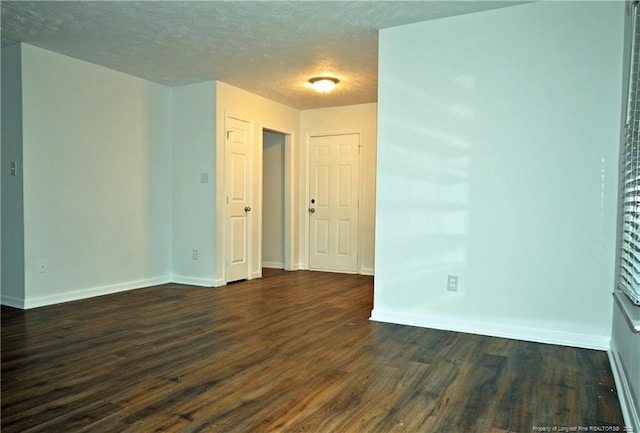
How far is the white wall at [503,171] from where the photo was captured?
120 inches

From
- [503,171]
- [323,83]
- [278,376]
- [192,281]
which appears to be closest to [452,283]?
[503,171]

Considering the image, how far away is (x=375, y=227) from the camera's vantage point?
3980mm

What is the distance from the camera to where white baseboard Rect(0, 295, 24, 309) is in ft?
13.4

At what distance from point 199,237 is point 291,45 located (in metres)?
2.54

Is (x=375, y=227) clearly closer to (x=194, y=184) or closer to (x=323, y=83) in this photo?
(x=323, y=83)

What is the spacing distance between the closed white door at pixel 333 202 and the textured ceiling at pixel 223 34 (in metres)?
1.52

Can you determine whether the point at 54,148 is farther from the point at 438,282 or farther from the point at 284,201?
the point at 438,282

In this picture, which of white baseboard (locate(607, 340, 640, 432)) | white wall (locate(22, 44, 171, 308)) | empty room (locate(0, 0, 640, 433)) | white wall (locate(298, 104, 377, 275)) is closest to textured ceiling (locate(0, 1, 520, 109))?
empty room (locate(0, 0, 640, 433))

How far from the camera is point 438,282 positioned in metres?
3.53

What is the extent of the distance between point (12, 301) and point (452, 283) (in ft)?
12.9

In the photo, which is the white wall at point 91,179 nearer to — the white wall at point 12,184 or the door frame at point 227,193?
the white wall at point 12,184

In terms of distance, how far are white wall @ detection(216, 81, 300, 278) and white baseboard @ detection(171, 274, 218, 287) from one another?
0.14 m

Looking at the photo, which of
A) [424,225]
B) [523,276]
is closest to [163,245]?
[424,225]

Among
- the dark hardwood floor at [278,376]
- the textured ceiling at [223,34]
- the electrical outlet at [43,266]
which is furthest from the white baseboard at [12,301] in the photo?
the textured ceiling at [223,34]
